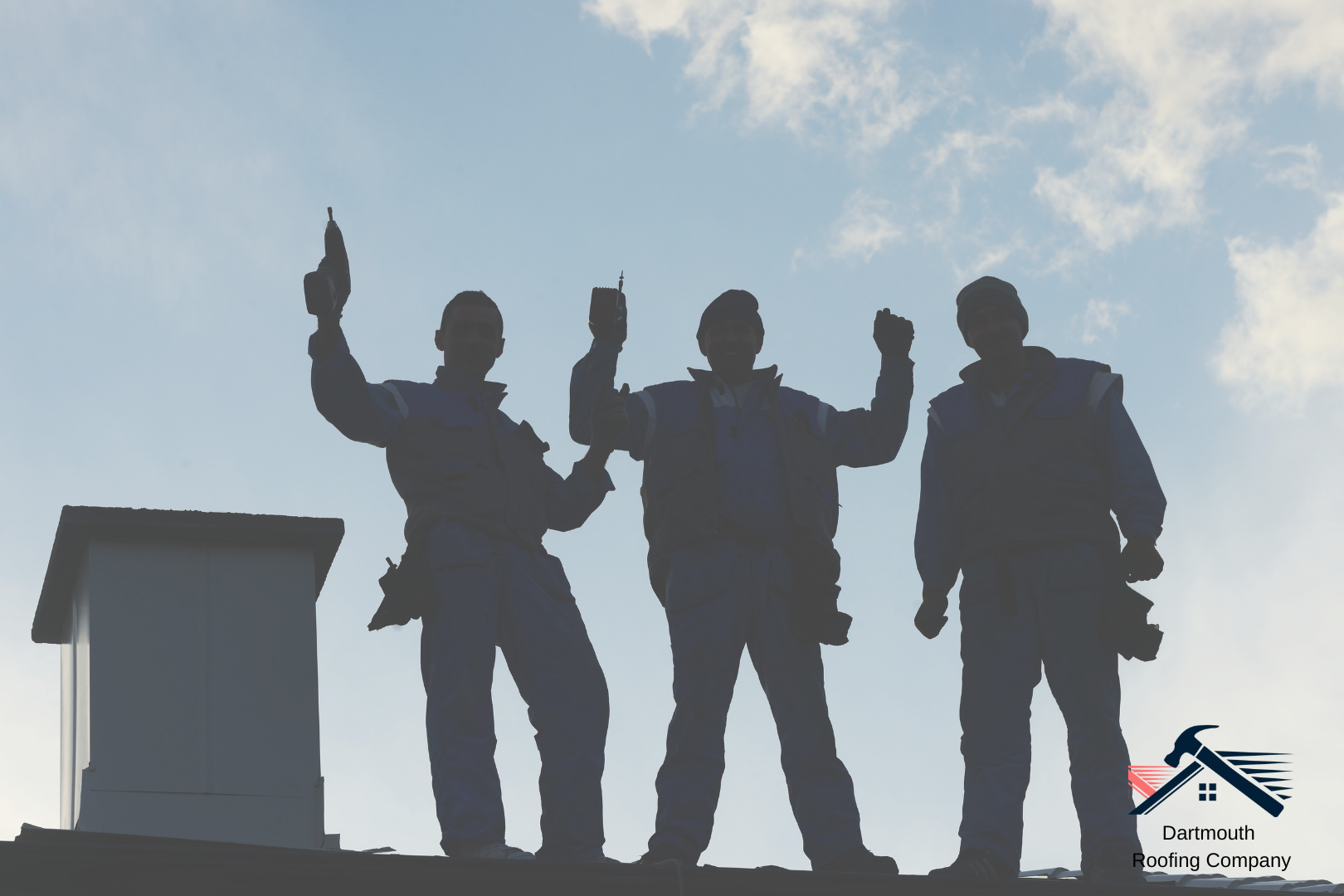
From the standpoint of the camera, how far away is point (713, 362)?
7188 mm

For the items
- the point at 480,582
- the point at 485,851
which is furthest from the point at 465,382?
the point at 485,851

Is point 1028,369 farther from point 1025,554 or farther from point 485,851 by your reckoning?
point 485,851

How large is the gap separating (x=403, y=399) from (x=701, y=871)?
2.67 metres

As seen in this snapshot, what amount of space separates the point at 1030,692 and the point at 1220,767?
159cm

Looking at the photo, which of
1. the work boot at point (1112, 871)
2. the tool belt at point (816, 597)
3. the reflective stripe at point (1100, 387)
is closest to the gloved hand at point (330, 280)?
the tool belt at point (816, 597)

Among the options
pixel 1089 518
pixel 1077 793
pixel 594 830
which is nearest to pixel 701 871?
pixel 594 830

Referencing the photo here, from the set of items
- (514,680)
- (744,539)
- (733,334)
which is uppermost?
(733,334)

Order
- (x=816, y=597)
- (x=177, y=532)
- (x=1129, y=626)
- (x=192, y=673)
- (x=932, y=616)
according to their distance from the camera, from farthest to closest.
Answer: (x=177, y=532), (x=192, y=673), (x=932, y=616), (x=816, y=597), (x=1129, y=626)

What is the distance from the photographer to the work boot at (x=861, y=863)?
19.8 ft

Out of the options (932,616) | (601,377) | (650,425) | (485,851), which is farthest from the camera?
(650,425)

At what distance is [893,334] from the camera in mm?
7102

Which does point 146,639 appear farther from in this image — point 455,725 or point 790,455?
point 790,455

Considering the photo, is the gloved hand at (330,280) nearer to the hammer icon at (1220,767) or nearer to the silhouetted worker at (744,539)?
the silhouetted worker at (744,539)

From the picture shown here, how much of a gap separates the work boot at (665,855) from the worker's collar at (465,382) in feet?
7.21
